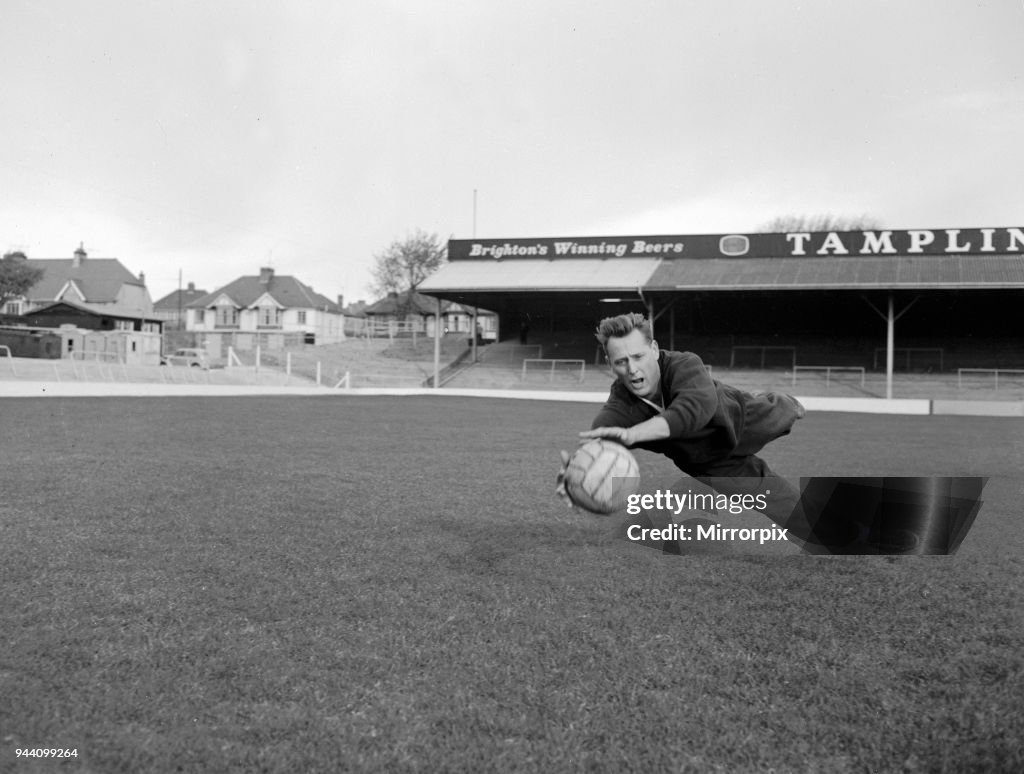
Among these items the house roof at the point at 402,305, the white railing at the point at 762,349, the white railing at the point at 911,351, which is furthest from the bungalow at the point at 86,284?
the white railing at the point at 911,351

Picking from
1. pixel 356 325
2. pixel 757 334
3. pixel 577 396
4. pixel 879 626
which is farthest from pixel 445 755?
pixel 356 325

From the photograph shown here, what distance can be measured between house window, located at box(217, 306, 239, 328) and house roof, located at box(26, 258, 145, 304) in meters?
8.32

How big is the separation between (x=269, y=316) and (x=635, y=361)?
3320 inches

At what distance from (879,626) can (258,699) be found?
10.2 feet

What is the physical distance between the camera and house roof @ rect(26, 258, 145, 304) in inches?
3039

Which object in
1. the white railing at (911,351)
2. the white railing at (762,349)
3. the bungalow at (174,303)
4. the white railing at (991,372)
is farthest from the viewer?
the bungalow at (174,303)

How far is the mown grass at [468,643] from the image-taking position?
3006 mm

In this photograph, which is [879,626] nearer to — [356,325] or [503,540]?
[503,540]

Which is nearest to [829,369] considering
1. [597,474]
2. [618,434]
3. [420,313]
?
[597,474]

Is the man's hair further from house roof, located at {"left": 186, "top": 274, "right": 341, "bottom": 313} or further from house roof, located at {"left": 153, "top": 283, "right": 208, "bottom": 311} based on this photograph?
house roof, located at {"left": 153, "top": 283, "right": 208, "bottom": 311}

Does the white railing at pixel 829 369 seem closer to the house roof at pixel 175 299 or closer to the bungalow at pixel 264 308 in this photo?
the bungalow at pixel 264 308

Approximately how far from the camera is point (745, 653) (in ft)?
13.1

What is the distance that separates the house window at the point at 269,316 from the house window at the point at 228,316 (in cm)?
278

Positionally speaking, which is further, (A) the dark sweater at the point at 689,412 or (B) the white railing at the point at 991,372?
(B) the white railing at the point at 991,372
